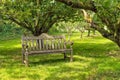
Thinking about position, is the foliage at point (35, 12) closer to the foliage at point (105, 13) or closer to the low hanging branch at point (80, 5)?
the foliage at point (105, 13)

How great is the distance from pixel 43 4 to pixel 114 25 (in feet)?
42.7

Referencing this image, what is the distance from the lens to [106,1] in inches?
257

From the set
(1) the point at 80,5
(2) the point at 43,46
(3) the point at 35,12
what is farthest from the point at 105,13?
(3) the point at 35,12

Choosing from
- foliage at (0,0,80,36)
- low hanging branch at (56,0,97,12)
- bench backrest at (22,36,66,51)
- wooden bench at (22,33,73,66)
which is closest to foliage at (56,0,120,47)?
low hanging branch at (56,0,97,12)

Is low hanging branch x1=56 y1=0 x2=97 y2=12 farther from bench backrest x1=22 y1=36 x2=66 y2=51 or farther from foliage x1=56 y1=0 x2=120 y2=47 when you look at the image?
bench backrest x1=22 y1=36 x2=66 y2=51

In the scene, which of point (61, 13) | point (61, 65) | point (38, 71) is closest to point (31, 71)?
point (38, 71)

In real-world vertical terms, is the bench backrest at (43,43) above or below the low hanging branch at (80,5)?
below

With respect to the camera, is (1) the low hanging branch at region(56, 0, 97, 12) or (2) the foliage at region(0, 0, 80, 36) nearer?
(1) the low hanging branch at region(56, 0, 97, 12)

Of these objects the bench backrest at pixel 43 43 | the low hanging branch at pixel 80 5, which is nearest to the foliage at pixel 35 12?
the bench backrest at pixel 43 43

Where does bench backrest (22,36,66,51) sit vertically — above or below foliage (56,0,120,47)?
below

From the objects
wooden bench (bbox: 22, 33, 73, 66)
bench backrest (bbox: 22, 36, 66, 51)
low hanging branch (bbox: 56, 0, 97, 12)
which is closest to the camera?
low hanging branch (bbox: 56, 0, 97, 12)

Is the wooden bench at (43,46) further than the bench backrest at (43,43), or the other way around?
the bench backrest at (43,43)

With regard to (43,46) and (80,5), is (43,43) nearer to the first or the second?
(43,46)

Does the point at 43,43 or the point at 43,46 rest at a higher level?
the point at 43,43
